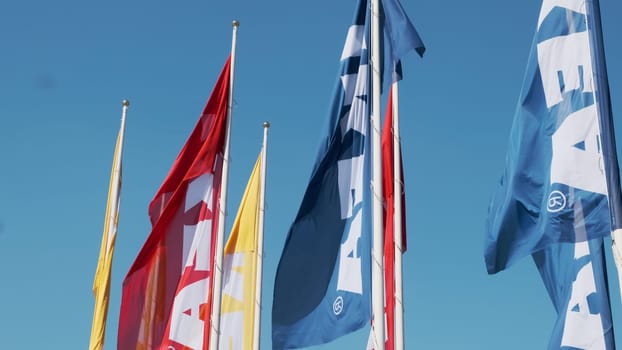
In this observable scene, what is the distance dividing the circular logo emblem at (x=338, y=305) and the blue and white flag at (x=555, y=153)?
3410 mm

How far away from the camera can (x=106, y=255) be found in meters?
23.5

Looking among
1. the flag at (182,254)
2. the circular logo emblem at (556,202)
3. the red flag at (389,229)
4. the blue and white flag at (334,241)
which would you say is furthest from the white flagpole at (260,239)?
the circular logo emblem at (556,202)

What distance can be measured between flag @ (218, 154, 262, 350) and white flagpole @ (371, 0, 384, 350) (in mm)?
7029

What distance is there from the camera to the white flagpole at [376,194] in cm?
1620

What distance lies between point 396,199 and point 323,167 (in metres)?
2.92

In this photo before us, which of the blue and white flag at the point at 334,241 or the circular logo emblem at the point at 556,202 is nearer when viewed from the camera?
the circular logo emblem at the point at 556,202

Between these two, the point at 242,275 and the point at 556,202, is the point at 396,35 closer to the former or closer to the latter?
the point at 556,202

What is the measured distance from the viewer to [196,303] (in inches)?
811

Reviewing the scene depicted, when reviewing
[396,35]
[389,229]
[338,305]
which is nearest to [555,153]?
[338,305]

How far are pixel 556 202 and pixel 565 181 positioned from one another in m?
0.33

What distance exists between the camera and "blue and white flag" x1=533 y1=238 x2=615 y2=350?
44.1 ft

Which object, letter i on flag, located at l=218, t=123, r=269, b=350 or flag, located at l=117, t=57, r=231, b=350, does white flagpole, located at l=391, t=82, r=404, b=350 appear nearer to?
flag, located at l=117, t=57, r=231, b=350

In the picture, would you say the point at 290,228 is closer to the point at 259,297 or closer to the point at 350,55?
the point at 350,55

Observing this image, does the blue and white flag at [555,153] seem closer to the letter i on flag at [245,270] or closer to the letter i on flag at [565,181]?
the letter i on flag at [565,181]
